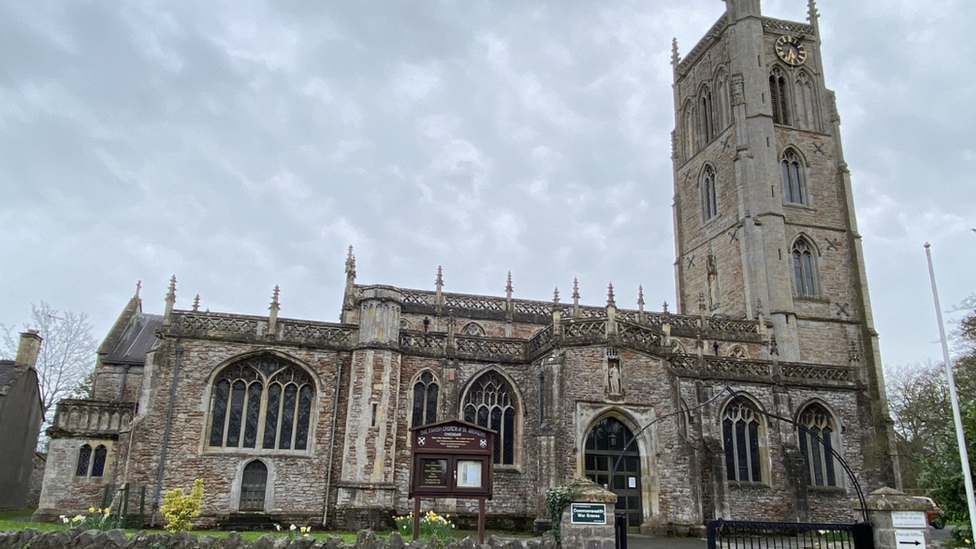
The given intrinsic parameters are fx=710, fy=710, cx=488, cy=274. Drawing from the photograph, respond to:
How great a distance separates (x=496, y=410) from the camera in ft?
84.8

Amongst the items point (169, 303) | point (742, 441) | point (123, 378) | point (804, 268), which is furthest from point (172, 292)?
point (804, 268)

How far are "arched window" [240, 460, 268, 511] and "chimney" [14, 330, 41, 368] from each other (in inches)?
669

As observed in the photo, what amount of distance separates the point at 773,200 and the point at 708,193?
18.7 ft

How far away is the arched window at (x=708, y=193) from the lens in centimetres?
4341

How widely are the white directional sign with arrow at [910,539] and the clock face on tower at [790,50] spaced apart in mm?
36375

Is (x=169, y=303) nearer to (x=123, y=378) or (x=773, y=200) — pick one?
(x=123, y=378)

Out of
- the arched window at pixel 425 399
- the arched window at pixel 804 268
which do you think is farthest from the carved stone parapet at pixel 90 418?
the arched window at pixel 804 268

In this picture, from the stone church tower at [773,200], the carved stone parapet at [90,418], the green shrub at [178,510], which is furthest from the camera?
the stone church tower at [773,200]

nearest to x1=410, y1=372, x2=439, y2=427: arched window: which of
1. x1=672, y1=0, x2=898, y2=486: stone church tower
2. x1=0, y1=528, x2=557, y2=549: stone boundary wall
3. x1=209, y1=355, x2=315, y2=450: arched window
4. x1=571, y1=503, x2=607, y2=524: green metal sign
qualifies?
x1=209, y1=355, x2=315, y2=450: arched window

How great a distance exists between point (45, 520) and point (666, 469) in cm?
2003

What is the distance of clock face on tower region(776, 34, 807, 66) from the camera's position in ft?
144

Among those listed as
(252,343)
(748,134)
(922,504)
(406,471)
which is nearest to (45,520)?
(252,343)

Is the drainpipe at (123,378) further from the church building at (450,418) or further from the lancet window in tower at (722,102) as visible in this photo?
the lancet window in tower at (722,102)

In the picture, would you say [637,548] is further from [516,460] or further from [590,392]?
[516,460]
